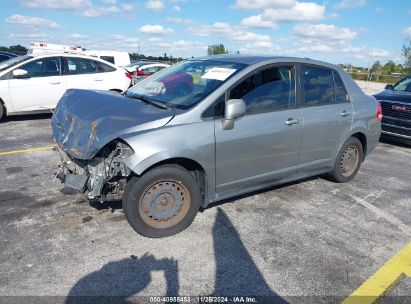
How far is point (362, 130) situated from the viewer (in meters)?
5.33

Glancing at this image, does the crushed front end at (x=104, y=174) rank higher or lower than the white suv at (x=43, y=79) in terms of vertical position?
lower

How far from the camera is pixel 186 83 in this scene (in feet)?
14.0

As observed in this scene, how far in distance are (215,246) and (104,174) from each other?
1264 millimetres

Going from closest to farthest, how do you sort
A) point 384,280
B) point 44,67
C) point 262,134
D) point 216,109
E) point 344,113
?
point 384,280
point 216,109
point 262,134
point 344,113
point 44,67

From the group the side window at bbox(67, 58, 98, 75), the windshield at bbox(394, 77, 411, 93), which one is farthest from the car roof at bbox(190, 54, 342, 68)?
the side window at bbox(67, 58, 98, 75)

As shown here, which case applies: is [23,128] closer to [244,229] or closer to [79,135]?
[79,135]

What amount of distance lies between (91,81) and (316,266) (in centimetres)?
789

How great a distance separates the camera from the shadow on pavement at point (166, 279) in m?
2.83

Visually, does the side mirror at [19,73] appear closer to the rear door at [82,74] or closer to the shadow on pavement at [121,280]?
the rear door at [82,74]

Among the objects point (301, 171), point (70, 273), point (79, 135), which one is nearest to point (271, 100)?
point (301, 171)

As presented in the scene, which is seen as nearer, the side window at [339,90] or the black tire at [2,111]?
the side window at [339,90]

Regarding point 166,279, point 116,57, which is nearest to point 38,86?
point 166,279

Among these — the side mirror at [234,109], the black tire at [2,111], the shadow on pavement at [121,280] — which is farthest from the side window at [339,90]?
the black tire at [2,111]

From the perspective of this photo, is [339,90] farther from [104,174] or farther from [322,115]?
[104,174]
